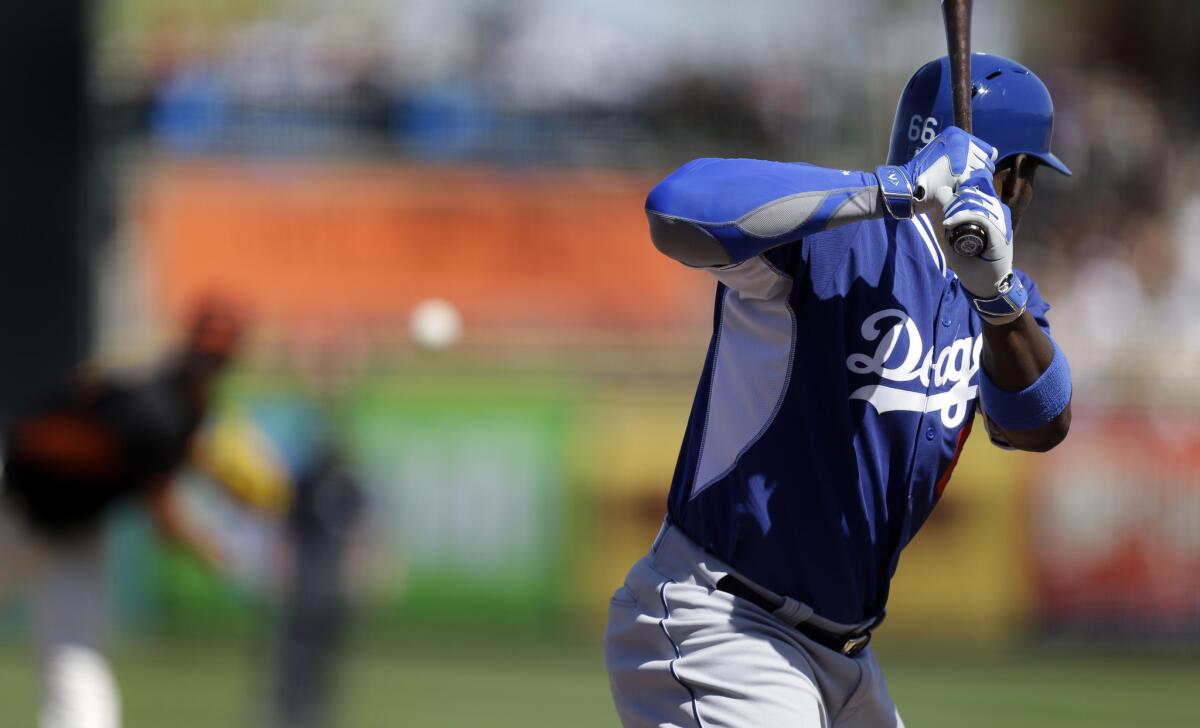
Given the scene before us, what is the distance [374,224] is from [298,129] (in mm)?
1151

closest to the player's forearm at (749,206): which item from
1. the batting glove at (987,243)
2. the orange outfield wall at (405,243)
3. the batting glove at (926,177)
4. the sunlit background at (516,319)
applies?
the batting glove at (926,177)

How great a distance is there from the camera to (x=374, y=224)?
52.2 feet

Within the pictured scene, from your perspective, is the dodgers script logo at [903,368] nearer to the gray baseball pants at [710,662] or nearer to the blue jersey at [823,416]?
the blue jersey at [823,416]

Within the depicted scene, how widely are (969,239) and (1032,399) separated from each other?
573 mm

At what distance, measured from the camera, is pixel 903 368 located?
3.51m

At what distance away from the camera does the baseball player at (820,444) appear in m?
3.43

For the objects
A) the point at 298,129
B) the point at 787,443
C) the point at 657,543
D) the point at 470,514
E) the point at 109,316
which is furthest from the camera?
the point at 298,129

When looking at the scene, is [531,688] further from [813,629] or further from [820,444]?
[820,444]

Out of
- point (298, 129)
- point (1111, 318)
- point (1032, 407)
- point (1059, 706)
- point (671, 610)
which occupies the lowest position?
point (1059, 706)

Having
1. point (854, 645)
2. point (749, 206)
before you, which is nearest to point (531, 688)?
point (854, 645)

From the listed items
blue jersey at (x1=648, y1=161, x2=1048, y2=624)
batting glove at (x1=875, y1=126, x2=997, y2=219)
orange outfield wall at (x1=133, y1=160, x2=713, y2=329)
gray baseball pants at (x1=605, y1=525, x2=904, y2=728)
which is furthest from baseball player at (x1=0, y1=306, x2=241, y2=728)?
orange outfield wall at (x1=133, y1=160, x2=713, y2=329)

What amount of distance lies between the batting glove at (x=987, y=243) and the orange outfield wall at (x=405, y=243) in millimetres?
11965

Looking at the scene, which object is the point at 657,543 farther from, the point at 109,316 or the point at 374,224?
the point at 374,224

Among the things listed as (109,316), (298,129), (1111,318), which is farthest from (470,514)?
(1111,318)
